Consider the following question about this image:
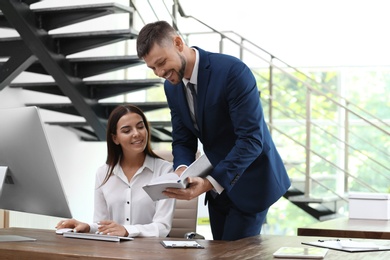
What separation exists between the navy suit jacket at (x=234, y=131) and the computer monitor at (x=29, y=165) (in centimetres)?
53

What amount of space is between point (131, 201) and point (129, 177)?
98 millimetres

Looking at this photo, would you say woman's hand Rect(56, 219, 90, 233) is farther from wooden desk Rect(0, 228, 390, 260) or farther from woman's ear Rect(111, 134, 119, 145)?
woman's ear Rect(111, 134, 119, 145)

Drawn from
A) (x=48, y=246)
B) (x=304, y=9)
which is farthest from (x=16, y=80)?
(x=48, y=246)

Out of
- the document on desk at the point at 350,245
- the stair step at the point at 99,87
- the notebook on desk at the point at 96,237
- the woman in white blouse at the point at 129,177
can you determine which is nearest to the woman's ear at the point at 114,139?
the woman in white blouse at the point at 129,177

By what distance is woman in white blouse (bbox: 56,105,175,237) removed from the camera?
2.67 metres

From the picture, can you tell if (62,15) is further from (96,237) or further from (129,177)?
(96,237)

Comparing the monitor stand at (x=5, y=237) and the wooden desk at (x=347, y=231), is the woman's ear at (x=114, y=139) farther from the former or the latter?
the wooden desk at (x=347, y=231)

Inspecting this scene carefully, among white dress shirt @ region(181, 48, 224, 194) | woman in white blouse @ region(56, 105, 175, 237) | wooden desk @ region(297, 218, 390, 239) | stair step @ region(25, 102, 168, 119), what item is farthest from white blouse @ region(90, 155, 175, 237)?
stair step @ region(25, 102, 168, 119)

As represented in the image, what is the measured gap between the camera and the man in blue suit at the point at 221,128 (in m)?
2.26

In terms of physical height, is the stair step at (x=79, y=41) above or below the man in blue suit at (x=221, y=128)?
above

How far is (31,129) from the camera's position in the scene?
202cm

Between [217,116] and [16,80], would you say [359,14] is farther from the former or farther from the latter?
[217,116]

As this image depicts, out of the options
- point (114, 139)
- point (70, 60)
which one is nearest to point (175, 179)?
point (114, 139)

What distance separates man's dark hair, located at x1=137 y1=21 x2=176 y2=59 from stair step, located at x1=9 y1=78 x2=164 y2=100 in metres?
2.39
